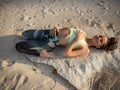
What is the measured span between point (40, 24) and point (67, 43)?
69cm

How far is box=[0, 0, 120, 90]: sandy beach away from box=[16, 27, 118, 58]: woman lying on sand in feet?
0.46

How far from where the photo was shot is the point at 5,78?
8.95 ft

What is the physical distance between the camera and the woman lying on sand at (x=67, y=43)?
2.86 metres

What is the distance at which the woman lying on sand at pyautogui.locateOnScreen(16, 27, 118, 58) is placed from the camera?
2863mm

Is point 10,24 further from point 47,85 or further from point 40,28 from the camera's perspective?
point 47,85

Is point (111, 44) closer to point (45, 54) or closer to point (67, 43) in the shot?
point (67, 43)

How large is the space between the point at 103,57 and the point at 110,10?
3.17 feet

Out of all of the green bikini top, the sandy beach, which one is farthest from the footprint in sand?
the green bikini top

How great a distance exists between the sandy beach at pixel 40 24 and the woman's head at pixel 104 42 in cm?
24

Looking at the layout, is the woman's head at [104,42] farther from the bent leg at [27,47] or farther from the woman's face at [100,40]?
the bent leg at [27,47]

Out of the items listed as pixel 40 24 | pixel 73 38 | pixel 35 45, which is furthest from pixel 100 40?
pixel 40 24

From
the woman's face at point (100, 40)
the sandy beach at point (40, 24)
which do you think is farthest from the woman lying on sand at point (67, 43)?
the sandy beach at point (40, 24)

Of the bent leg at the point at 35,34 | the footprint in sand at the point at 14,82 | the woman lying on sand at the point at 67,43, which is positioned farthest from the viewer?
the bent leg at the point at 35,34

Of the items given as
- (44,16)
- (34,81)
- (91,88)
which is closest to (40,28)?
(44,16)
